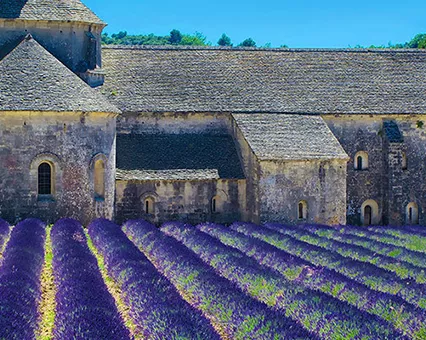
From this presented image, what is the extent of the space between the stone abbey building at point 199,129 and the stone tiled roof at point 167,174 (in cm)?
7

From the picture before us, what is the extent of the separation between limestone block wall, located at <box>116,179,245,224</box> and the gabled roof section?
3.40 m

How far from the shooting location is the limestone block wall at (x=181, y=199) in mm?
33938

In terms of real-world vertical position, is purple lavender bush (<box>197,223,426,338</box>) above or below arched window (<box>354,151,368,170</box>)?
below

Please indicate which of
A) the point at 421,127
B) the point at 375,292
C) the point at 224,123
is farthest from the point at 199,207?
the point at 375,292

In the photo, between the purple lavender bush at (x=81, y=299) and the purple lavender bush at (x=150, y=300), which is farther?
the purple lavender bush at (x=150, y=300)

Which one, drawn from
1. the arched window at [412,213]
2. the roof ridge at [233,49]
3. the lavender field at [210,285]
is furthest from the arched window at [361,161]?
the lavender field at [210,285]

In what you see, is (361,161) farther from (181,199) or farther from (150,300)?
(150,300)

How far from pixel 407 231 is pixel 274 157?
18.8 ft

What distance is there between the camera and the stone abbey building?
31203mm

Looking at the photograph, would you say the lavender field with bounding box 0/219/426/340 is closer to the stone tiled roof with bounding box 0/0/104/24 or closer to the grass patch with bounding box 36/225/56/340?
the grass patch with bounding box 36/225/56/340

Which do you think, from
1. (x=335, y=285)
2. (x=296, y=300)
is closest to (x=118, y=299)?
(x=296, y=300)

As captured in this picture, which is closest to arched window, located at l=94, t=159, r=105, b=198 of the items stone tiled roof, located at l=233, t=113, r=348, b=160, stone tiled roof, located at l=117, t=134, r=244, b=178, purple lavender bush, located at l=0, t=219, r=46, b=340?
stone tiled roof, located at l=117, t=134, r=244, b=178

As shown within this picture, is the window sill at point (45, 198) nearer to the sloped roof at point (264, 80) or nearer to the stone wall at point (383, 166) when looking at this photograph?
the sloped roof at point (264, 80)

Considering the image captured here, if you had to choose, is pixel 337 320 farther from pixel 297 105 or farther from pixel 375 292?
pixel 297 105
